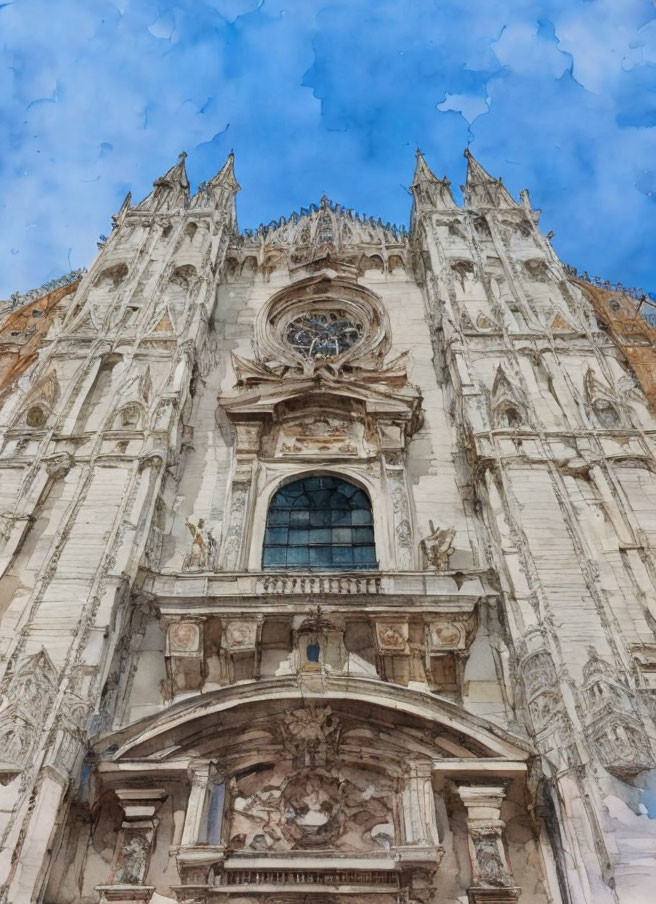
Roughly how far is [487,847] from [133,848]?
3914mm

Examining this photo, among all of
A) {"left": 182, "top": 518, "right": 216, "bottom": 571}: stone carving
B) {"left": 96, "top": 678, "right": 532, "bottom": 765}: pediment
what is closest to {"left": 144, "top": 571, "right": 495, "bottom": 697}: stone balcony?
{"left": 96, "top": 678, "right": 532, "bottom": 765}: pediment

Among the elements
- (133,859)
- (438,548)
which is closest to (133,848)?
(133,859)

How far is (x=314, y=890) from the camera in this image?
7871mm

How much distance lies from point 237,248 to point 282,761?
51.5 feet

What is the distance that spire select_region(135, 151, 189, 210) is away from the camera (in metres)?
21.5

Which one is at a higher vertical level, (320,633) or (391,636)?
(320,633)

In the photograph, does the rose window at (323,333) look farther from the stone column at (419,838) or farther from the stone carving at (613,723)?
the stone column at (419,838)

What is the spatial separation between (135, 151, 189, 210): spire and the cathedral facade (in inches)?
191

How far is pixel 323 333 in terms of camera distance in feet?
61.5

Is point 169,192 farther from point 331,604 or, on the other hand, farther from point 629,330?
point 331,604

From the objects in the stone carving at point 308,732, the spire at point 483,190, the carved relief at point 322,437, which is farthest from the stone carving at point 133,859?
the spire at point 483,190

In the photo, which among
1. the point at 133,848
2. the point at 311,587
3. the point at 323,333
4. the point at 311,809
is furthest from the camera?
the point at 323,333

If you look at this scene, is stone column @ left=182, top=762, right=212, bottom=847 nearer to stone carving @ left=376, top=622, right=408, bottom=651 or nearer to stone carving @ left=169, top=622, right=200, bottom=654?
stone carving @ left=169, top=622, right=200, bottom=654

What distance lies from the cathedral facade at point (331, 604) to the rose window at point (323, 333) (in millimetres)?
628
